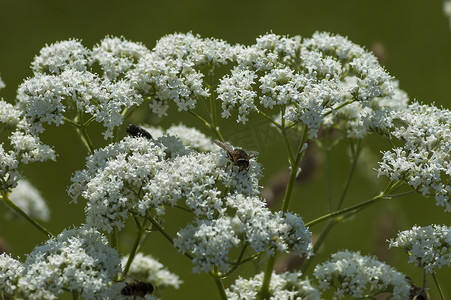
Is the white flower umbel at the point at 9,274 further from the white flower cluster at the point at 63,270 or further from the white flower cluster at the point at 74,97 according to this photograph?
the white flower cluster at the point at 74,97

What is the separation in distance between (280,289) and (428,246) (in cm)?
123

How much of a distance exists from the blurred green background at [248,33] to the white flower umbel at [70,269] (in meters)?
5.62

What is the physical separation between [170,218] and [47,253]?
19.7 feet

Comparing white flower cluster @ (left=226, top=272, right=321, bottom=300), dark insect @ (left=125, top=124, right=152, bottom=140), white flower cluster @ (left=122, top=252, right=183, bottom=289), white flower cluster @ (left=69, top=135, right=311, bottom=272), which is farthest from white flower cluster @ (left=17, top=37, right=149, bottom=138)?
white flower cluster @ (left=226, top=272, right=321, bottom=300)

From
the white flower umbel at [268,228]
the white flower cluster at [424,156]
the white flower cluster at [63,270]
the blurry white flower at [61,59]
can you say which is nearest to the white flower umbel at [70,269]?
the white flower cluster at [63,270]

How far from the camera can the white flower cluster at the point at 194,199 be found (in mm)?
4254

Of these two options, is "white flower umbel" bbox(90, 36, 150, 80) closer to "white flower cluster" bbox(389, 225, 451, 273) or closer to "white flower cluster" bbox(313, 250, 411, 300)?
"white flower cluster" bbox(313, 250, 411, 300)

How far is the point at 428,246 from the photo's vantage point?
4.79 meters

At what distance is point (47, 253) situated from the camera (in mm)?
4465

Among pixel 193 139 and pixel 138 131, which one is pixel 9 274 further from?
pixel 193 139

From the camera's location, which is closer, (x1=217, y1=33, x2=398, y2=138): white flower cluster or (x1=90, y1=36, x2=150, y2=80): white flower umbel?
(x1=217, y1=33, x2=398, y2=138): white flower cluster

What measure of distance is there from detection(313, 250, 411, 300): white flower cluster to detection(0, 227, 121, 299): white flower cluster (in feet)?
5.97

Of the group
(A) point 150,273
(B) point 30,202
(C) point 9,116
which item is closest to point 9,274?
(C) point 9,116

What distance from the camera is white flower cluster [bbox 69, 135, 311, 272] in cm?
425
